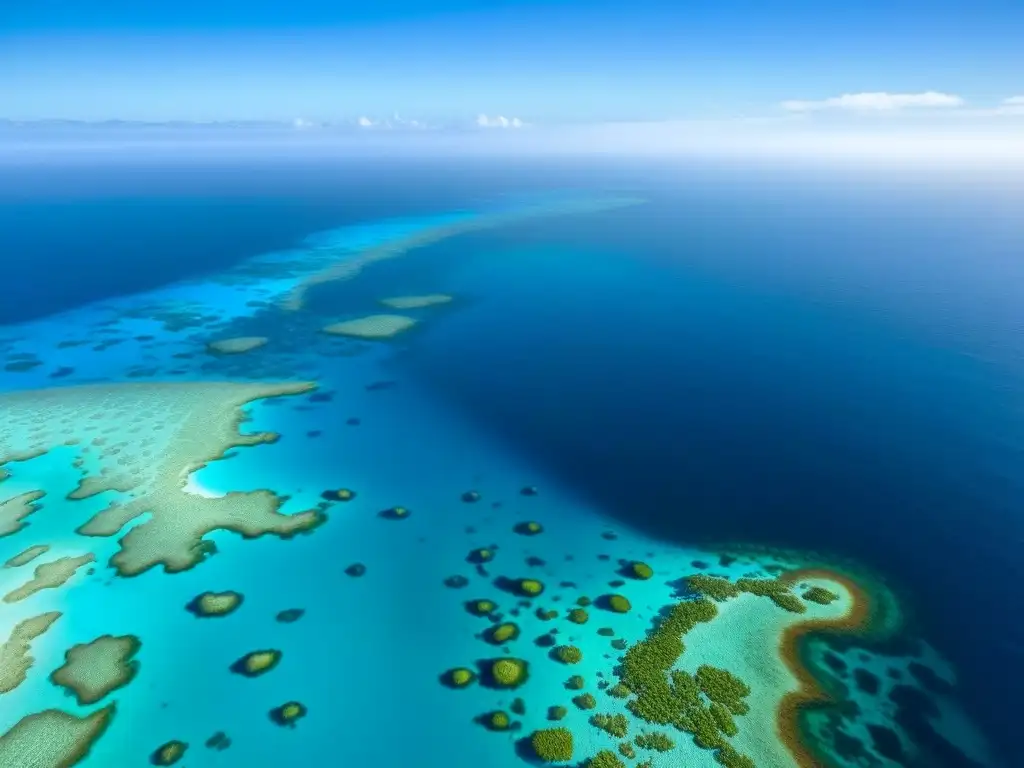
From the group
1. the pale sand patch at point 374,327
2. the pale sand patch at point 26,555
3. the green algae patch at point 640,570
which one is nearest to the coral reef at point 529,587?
the green algae patch at point 640,570

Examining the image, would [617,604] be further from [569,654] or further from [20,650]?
[20,650]

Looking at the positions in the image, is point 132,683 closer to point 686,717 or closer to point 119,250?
point 686,717

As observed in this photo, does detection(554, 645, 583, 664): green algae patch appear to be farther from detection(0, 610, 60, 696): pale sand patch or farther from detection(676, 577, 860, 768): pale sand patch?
detection(0, 610, 60, 696): pale sand patch

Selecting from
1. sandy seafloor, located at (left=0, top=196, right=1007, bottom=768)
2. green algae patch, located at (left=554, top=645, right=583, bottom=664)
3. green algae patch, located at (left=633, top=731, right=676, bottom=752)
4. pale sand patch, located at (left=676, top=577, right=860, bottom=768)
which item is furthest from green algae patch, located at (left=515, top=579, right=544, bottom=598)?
green algae patch, located at (left=633, top=731, right=676, bottom=752)

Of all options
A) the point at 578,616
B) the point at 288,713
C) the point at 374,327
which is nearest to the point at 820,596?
the point at 578,616

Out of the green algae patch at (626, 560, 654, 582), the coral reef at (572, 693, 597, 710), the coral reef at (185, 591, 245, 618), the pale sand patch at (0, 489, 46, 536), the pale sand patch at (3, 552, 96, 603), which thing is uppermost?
the pale sand patch at (0, 489, 46, 536)
